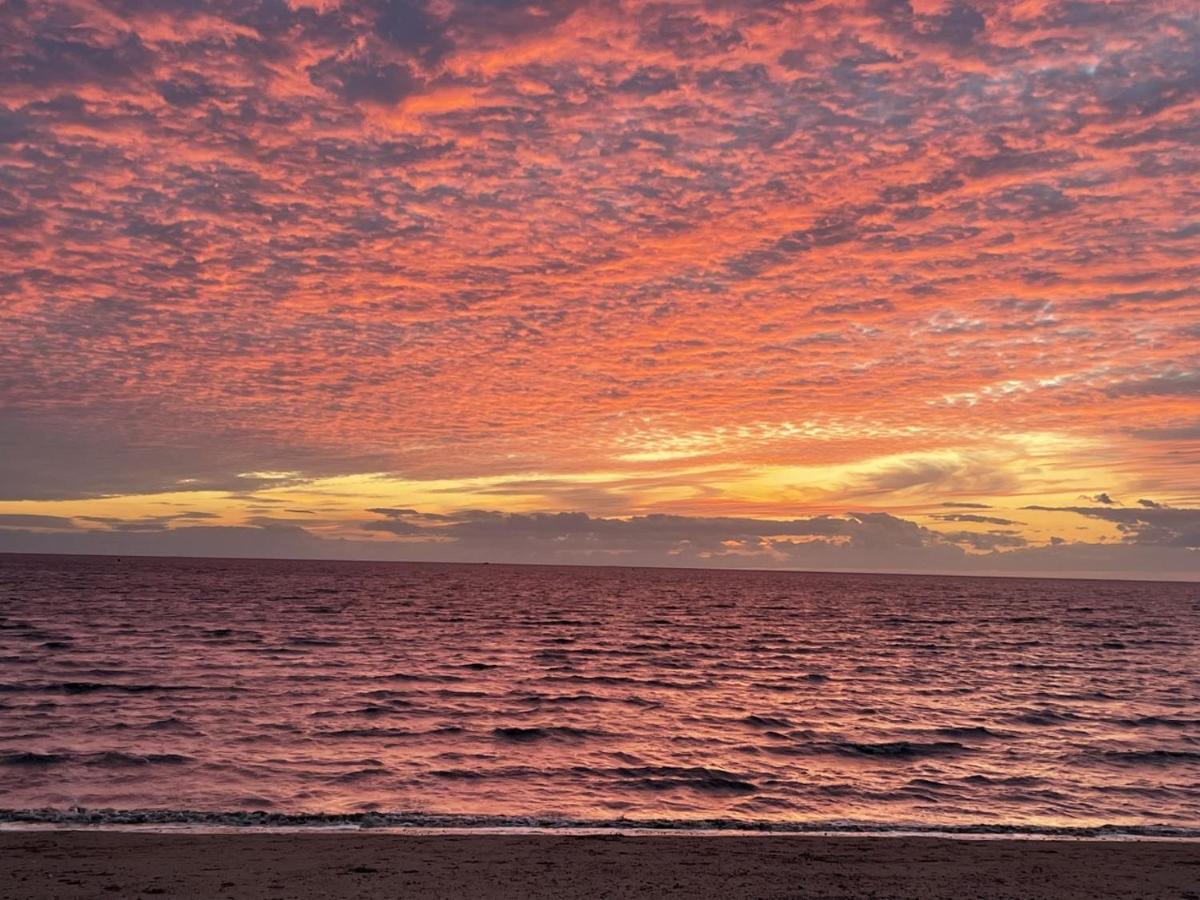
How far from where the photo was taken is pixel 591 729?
27.6 meters

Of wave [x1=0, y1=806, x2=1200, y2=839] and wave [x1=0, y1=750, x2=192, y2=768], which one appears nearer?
wave [x1=0, y1=806, x2=1200, y2=839]

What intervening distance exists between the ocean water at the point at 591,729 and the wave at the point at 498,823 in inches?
13.7

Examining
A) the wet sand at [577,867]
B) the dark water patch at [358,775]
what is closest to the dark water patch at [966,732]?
the wet sand at [577,867]

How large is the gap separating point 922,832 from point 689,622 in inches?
2793

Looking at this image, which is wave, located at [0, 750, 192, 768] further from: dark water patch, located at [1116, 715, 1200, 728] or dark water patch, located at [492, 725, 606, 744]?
dark water patch, located at [1116, 715, 1200, 728]

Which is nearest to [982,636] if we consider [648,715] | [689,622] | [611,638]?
[689,622]

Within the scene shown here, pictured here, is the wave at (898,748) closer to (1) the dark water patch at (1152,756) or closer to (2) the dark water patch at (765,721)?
(2) the dark water patch at (765,721)

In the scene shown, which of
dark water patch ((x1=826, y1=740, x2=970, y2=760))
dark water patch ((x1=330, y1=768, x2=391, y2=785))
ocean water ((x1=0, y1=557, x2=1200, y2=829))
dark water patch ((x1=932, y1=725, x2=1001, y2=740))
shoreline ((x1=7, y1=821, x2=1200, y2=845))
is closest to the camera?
shoreline ((x1=7, y1=821, x2=1200, y2=845))

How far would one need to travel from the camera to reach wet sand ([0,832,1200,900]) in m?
11.6

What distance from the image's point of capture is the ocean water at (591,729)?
19250 mm

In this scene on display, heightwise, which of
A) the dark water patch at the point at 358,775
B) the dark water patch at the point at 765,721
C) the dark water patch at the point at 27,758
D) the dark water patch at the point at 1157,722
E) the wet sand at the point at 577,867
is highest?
the wet sand at the point at 577,867

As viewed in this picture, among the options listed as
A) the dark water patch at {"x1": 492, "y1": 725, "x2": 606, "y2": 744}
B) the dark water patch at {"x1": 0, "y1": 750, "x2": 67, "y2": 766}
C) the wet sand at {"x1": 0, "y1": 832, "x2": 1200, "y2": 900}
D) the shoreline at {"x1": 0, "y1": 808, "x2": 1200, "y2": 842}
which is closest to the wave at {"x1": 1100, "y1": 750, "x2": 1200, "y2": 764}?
the shoreline at {"x1": 0, "y1": 808, "x2": 1200, "y2": 842}

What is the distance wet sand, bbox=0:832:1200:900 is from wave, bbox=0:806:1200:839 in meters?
1.33

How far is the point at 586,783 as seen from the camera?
21.0m
